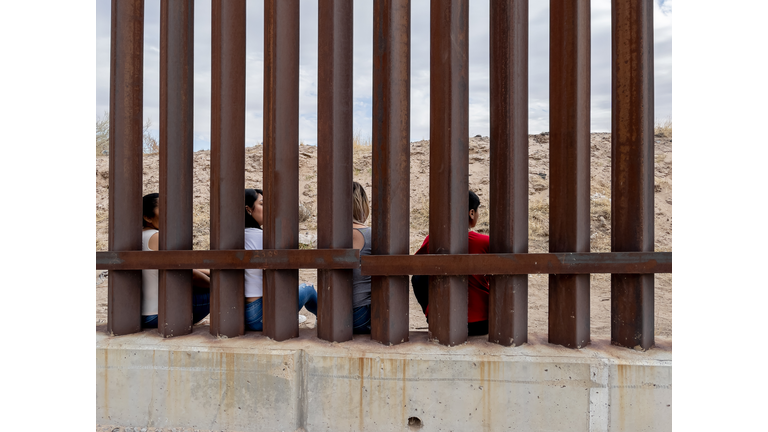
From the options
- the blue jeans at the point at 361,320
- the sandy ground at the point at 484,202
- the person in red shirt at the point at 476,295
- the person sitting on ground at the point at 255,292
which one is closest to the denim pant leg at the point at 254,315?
the person sitting on ground at the point at 255,292

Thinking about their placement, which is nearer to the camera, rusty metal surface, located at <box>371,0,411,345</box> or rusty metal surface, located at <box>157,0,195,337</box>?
rusty metal surface, located at <box>371,0,411,345</box>

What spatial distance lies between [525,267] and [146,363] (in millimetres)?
2542

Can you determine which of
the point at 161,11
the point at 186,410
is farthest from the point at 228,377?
the point at 161,11

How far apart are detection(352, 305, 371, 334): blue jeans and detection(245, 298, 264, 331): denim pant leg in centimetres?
66

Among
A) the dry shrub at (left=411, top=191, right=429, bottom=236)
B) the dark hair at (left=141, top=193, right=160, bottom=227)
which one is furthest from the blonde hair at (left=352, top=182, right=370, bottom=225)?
the dry shrub at (left=411, top=191, right=429, bottom=236)

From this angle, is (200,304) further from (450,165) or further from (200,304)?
(450,165)

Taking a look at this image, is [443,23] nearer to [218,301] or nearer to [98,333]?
[218,301]

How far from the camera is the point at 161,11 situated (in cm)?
295

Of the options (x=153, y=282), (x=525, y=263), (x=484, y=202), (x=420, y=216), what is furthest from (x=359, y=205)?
(x=484, y=202)

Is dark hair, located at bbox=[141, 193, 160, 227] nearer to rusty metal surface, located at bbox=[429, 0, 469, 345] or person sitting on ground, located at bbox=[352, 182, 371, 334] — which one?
person sitting on ground, located at bbox=[352, 182, 371, 334]

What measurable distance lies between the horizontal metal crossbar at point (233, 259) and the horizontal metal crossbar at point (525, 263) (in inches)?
10.2

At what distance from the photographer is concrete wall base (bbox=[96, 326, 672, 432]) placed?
251cm

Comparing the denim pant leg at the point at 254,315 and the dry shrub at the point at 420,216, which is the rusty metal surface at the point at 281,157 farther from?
the dry shrub at the point at 420,216

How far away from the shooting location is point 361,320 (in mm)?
3039
